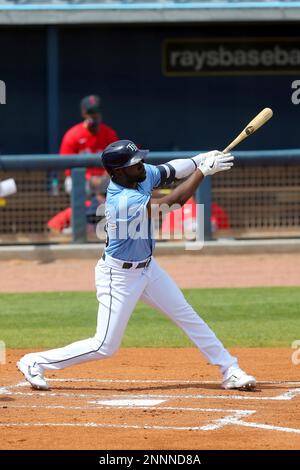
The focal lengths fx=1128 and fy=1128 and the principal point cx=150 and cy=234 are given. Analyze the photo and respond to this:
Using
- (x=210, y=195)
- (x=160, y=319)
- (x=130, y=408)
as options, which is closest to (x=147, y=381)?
(x=130, y=408)

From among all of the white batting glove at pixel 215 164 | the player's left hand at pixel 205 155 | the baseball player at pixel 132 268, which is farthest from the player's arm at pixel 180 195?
the player's left hand at pixel 205 155

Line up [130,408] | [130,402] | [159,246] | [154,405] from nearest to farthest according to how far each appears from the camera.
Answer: [130,408] < [154,405] < [130,402] < [159,246]

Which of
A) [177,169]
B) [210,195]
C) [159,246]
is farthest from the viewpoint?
[210,195]

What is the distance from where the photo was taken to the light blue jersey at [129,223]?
7207mm

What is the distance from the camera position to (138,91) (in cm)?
1688

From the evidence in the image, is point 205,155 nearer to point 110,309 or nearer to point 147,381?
point 110,309

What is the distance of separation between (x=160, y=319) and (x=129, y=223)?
395cm

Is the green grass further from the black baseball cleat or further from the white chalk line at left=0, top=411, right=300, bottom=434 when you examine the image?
the white chalk line at left=0, top=411, right=300, bottom=434

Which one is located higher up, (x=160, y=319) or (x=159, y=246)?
(x=159, y=246)

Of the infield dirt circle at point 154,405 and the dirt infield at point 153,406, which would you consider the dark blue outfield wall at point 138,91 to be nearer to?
the infield dirt circle at point 154,405

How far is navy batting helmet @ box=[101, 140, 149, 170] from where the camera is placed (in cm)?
718

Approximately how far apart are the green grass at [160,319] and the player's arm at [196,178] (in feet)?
8.86

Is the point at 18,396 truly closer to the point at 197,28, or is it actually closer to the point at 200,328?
the point at 200,328

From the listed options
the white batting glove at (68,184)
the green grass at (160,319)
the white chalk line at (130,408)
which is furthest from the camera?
the white batting glove at (68,184)
